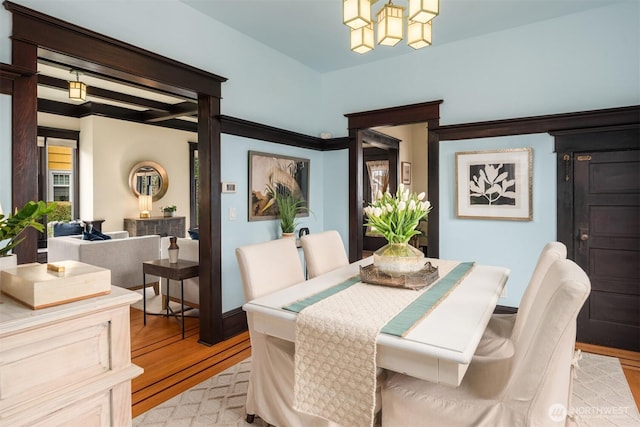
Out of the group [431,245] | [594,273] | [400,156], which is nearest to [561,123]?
[594,273]

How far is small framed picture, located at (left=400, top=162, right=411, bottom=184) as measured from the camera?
23.2 ft

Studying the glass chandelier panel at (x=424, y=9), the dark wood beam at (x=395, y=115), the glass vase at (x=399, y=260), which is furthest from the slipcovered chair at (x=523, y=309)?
the dark wood beam at (x=395, y=115)

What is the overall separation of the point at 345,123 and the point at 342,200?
94cm

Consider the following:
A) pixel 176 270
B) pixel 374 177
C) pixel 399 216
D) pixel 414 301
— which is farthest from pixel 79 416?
pixel 374 177

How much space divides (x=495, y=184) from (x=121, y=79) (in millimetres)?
3364

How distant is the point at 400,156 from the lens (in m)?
6.83

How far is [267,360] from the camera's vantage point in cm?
188

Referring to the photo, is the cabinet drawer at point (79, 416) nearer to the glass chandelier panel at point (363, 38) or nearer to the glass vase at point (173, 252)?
the glass chandelier panel at point (363, 38)

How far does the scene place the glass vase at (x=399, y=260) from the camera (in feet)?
6.51

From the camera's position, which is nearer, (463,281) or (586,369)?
(463,281)

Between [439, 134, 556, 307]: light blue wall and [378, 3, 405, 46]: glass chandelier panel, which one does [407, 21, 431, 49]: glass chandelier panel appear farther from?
[439, 134, 556, 307]: light blue wall

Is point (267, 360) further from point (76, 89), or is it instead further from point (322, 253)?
point (76, 89)

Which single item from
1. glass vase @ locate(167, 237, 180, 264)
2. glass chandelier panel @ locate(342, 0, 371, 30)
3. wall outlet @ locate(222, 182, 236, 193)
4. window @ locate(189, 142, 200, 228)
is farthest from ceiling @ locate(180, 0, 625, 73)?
window @ locate(189, 142, 200, 228)

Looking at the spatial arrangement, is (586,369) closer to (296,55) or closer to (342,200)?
(342,200)
